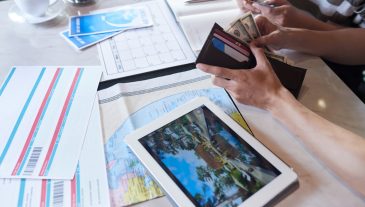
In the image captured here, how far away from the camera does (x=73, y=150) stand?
65cm

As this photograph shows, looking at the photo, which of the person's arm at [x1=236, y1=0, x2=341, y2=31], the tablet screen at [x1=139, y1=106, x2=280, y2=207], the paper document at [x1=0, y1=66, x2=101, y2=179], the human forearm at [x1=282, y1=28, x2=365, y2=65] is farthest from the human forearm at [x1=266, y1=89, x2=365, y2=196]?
the paper document at [x1=0, y1=66, x2=101, y2=179]

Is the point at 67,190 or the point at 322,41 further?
the point at 322,41

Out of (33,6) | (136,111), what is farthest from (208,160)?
(33,6)

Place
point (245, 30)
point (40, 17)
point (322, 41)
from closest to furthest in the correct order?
point (245, 30) < point (322, 41) < point (40, 17)

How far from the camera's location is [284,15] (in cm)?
96

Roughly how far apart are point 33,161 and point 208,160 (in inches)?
13.2

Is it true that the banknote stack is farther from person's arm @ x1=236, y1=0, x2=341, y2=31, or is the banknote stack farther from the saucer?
the saucer

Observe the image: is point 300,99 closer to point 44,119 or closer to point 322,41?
point 322,41

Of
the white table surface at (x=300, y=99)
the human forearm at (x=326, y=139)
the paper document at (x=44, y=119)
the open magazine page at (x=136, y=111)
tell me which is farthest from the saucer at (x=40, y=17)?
the human forearm at (x=326, y=139)

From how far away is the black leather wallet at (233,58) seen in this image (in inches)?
28.4

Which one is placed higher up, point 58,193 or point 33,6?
point 33,6

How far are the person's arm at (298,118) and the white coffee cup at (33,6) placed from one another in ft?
1.86

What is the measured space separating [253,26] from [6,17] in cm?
76

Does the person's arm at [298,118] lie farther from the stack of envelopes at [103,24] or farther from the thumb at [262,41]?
the stack of envelopes at [103,24]
